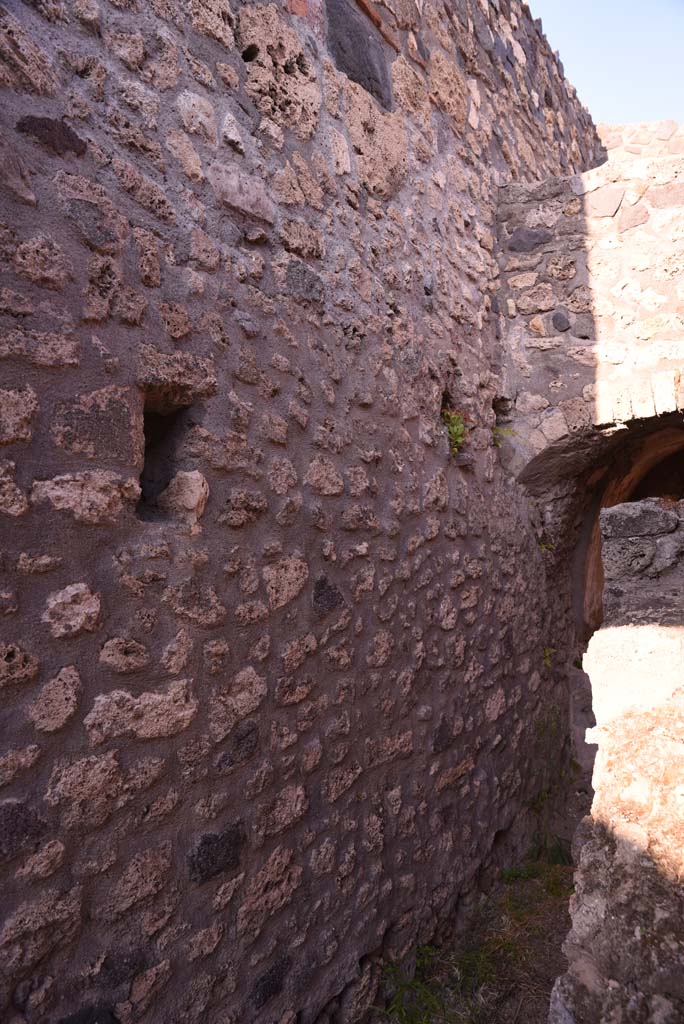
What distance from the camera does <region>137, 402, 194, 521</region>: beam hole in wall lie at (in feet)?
5.88

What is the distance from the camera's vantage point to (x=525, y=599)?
375cm

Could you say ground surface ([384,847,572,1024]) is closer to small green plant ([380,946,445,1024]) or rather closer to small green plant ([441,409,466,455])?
small green plant ([380,946,445,1024])

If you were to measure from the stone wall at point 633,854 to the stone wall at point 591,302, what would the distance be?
2126 mm

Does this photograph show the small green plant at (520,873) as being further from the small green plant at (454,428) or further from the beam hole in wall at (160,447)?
the beam hole in wall at (160,447)

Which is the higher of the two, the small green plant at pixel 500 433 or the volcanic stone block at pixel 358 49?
the volcanic stone block at pixel 358 49

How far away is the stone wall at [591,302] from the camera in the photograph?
11.4 feet

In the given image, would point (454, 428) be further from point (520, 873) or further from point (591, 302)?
point (520, 873)

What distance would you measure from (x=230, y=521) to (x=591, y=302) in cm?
259

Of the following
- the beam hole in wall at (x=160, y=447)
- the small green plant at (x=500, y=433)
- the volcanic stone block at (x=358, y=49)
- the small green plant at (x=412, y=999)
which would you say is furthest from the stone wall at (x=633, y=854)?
the volcanic stone block at (x=358, y=49)

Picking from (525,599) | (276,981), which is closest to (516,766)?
(525,599)

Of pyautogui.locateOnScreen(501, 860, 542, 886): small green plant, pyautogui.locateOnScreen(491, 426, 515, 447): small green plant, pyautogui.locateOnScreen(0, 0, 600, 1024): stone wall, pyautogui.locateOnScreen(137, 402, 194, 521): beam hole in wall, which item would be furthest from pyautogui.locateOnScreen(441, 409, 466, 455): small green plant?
pyautogui.locateOnScreen(501, 860, 542, 886): small green plant

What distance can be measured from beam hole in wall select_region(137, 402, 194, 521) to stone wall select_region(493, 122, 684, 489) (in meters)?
2.28

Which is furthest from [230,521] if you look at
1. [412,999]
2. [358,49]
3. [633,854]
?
[358,49]

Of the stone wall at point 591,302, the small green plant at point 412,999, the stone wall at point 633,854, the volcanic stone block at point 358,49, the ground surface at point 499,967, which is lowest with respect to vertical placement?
the ground surface at point 499,967
